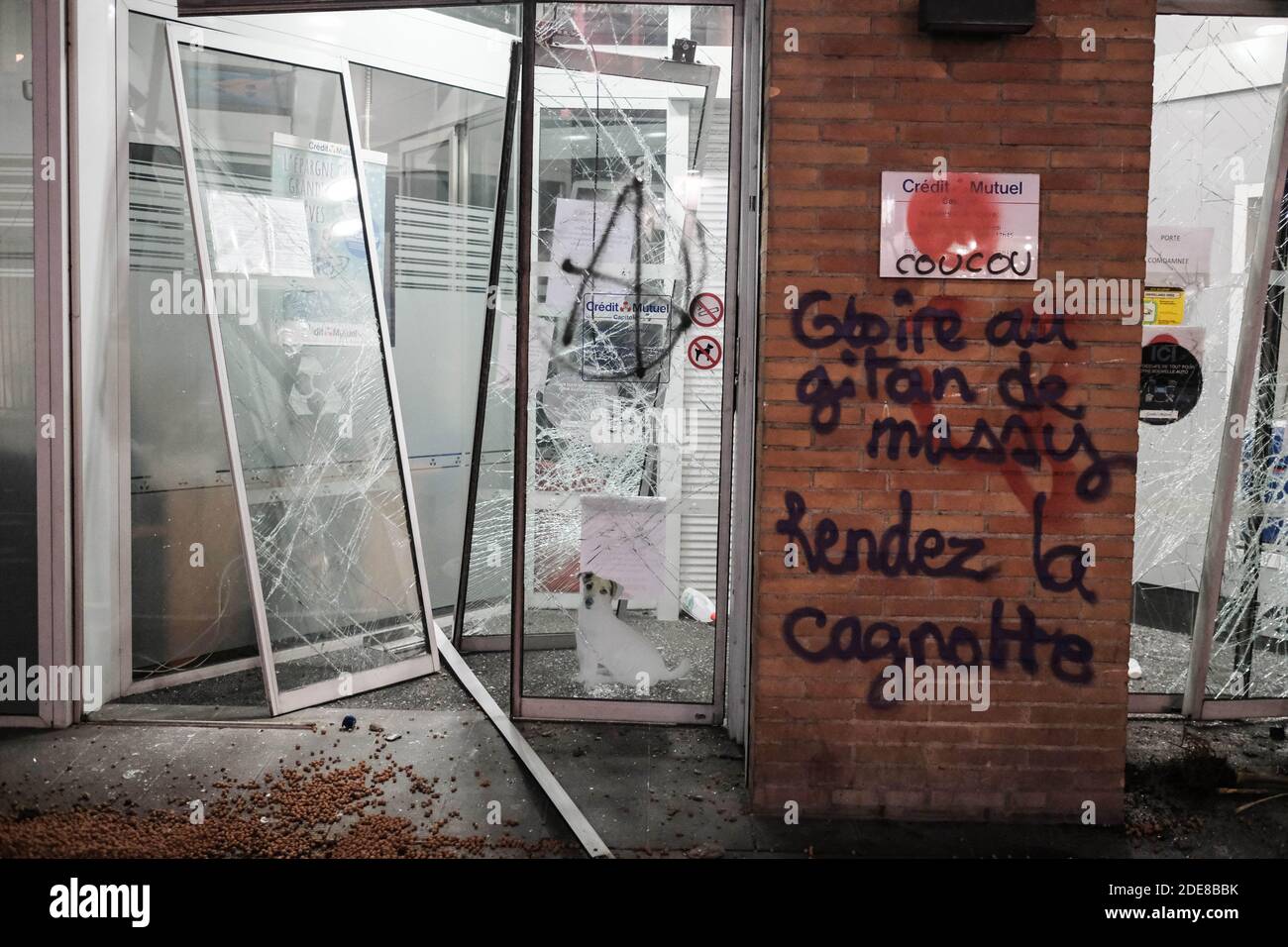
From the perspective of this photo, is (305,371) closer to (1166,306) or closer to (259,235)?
(259,235)

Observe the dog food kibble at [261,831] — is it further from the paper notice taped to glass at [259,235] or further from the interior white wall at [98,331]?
the paper notice taped to glass at [259,235]

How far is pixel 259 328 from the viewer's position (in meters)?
4.86

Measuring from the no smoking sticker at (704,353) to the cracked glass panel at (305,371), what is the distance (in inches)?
67.8

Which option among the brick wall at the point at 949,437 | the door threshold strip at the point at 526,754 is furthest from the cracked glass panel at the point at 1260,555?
the door threshold strip at the point at 526,754

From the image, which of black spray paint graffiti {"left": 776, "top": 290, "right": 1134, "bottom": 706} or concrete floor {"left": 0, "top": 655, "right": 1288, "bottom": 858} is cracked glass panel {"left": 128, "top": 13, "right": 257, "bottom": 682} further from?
black spray paint graffiti {"left": 776, "top": 290, "right": 1134, "bottom": 706}

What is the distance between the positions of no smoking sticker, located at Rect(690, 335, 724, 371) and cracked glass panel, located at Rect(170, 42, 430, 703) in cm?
172

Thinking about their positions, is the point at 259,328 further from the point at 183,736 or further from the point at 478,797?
the point at 478,797

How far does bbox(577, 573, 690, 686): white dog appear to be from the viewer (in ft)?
14.7

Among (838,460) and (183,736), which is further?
(183,736)

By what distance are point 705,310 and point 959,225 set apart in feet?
3.80

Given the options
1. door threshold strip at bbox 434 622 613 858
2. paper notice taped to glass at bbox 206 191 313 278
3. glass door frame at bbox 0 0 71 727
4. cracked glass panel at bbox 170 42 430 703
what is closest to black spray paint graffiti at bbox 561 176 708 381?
cracked glass panel at bbox 170 42 430 703

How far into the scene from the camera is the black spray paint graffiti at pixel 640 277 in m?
4.31
